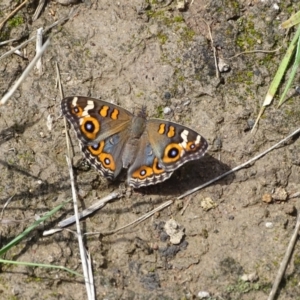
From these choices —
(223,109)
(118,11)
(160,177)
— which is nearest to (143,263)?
(160,177)

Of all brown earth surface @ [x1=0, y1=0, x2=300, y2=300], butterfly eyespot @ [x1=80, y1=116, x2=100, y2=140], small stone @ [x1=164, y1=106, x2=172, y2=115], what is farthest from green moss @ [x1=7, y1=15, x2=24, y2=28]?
small stone @ [x1=164, y1=106, x2=172, y2=115]

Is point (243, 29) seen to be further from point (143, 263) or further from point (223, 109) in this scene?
point (143, 263)

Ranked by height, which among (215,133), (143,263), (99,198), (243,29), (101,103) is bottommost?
(143,263)

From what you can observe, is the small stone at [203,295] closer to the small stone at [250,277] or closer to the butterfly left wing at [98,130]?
the small stone at [250,277]

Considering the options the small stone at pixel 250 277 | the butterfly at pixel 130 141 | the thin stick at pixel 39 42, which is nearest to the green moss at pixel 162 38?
the butterfly at pixel 130 141

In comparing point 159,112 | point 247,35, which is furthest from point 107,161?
point 247,35

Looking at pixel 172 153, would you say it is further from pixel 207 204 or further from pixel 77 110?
pixel 77 110
